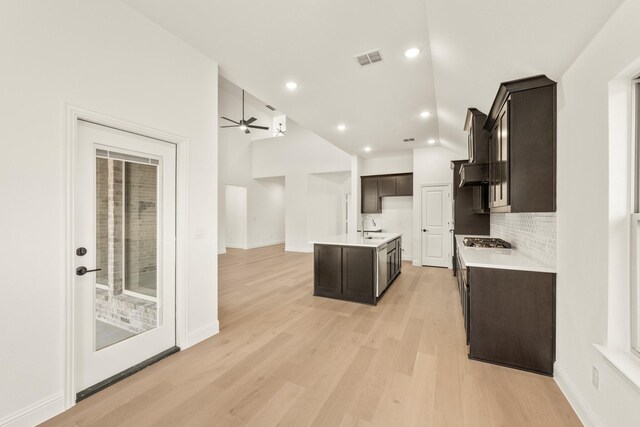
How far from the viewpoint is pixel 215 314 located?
116 inches

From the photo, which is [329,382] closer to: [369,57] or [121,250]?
[121,250]

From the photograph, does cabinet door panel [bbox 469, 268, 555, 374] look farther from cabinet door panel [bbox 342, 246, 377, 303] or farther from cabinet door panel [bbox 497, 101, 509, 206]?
cabinet door panel [bbox 342, 246, 377, 303]

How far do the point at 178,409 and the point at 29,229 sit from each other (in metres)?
1.50

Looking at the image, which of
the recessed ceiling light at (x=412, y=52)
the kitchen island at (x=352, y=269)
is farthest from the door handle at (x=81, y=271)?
the recessed ceiling light at (x=412, y=52)

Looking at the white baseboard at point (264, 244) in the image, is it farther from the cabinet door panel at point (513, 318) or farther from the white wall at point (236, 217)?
the cabinet door panel at point (513, 318)

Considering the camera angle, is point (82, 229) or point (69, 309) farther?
point (82, 229)

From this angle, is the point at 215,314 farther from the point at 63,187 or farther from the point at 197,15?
the point at 197,15

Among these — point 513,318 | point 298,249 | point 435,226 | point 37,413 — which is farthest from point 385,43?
point 298,249

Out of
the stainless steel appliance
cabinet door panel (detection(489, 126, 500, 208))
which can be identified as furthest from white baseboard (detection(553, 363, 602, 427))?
the stainless steel appliance

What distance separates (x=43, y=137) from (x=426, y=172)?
21.5ft

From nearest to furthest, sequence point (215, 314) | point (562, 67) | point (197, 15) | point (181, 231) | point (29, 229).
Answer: point (29, 229), point (562, 67), point (197, 15), point (181, 231), point (215, 314)

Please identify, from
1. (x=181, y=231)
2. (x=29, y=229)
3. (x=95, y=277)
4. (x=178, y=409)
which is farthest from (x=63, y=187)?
(x=178, y=409)

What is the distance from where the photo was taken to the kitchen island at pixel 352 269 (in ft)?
12.8

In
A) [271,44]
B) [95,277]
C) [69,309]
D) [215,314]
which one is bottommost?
[215,314]
